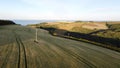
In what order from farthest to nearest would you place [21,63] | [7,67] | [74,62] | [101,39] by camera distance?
[101,39], [74,62], [21,63], [7,67]

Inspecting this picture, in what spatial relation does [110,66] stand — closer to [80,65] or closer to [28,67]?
[80,65]

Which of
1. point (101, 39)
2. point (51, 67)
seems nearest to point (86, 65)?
point (51, 67)

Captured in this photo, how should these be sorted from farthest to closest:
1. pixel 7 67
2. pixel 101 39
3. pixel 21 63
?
pixel 101 39, pixel 21 63, pixel 7 67

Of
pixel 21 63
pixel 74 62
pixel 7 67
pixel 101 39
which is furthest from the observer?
pixel 101 39

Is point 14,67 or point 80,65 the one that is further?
point 80,65

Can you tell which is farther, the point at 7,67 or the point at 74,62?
the point at 74,62

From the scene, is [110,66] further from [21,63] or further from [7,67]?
[7,67]

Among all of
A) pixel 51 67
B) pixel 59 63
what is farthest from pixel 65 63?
pixel 51 67

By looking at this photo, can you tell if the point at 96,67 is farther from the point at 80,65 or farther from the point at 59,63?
the point at 59,63
